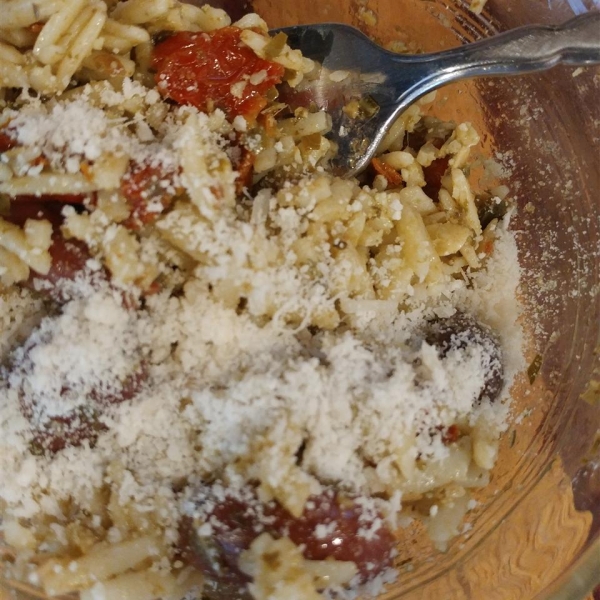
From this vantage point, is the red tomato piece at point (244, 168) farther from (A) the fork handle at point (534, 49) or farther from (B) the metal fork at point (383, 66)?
(A) the fork handle at point (534, 49)

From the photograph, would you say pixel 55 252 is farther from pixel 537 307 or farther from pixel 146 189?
pixel 537 307

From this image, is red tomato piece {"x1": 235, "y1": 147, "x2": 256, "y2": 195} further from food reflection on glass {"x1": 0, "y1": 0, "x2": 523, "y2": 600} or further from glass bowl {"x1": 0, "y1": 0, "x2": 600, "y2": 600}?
glass bowl {"x1": 0, "y1": 0, "x2": 600, "y2": 600}

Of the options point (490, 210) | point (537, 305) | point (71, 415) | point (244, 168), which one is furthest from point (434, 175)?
point (71, 415)

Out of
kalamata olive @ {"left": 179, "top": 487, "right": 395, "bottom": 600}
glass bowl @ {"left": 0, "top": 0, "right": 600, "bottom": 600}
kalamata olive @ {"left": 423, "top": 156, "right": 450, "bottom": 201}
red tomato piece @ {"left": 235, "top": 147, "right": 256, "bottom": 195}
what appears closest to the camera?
kalamata olive @ {"left": 179, "top": 487, "right": 395, "bottom": 600}

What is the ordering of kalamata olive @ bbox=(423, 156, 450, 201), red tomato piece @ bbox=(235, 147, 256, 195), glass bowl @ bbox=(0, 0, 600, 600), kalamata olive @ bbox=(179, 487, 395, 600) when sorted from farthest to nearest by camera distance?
kalamata olive @ bbox=(423, 156, 450, 201)
glass bowl @ bbox=(0, 0, 600, 600)
red tomato piece @ bbox=(235, 147, 256, 195)
kalamata olive @ bbox=(179, 487, 395, 600)

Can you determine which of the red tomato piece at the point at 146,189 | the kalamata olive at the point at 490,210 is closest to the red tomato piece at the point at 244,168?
the red tomato piece at the point at 146,189

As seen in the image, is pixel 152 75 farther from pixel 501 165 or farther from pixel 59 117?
pixel 501 165

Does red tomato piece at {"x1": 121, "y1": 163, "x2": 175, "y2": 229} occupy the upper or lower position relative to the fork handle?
lower

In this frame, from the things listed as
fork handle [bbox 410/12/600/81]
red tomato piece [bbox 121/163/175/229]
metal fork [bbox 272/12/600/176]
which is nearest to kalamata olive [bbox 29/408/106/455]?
red tomato piece [bbox 121/163/175/229]
